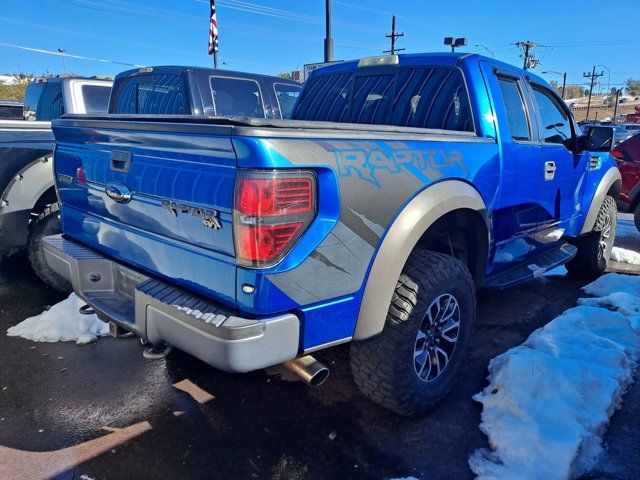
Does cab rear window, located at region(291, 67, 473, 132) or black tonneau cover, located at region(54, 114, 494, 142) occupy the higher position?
cab rear window, located at region(291, 67, 473, 132)

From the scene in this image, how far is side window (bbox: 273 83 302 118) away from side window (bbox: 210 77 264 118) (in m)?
0.31

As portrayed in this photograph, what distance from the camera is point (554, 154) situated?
376 cm

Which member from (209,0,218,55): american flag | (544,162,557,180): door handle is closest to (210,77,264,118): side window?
(544,162,557,180): door handle

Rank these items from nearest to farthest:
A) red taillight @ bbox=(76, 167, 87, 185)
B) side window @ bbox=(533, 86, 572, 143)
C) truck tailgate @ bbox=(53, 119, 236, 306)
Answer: truck tailgate @ bbox=(53, 119, 236, 306)
red taillight @ bbox=(76, 167, 87, 185)
side window @ bbox=(533, 86, 572, 143)

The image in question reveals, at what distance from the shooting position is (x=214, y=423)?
2658 mm

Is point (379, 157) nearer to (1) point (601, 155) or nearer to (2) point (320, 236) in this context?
(2) point (320, 236)

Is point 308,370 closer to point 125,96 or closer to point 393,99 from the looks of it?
point 393,99

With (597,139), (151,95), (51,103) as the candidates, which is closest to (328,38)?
(51,103)

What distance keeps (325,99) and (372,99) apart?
1.65 ft

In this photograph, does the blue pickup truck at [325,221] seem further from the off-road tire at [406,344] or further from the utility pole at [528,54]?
the utility pole at [528,54]

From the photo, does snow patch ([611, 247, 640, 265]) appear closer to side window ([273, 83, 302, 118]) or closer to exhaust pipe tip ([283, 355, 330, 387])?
side window ([273, 83, 302, 118])

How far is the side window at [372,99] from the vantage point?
3572 millimetres

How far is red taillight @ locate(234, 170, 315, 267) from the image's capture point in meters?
1.78

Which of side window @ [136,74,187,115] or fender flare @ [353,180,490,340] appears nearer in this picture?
fender flare @ [353,180,490,340]
